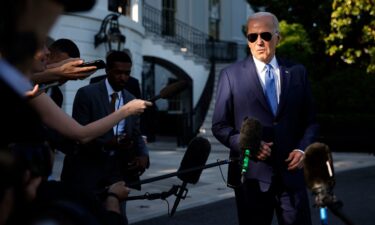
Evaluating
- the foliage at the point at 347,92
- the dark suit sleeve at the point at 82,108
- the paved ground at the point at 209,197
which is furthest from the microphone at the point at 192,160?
the foliage at the point at 347,92

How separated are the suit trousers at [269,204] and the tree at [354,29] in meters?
12.7

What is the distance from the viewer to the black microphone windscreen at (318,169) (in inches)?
86.9

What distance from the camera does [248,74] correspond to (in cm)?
415

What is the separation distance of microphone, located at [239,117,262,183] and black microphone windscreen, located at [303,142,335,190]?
3.95ft

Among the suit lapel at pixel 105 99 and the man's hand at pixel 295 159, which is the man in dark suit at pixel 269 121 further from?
the suit lapel at pixel 105 99

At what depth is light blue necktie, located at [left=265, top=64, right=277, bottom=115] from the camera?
4117 millimetres

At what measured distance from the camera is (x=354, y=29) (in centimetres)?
2000

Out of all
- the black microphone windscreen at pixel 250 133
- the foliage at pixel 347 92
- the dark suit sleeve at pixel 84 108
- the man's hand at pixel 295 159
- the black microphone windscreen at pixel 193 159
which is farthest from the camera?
the foliage at pixel 347 92

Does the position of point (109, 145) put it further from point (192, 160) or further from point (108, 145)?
point (192, 160)

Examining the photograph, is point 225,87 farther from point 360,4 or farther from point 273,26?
point 360,4

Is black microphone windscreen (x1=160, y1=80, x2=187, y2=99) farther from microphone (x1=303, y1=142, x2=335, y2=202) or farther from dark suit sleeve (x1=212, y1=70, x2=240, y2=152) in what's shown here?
dark suit sleeve (x1=212, y1=70, x2=240, y2=152)

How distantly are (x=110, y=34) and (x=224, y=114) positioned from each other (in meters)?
14.9

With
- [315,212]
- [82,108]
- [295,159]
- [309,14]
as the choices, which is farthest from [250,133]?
[309,14]

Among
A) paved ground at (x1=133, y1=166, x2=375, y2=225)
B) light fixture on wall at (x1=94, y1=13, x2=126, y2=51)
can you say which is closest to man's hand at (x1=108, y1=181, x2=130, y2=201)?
paved ground at (x1=133, y1=166, x2=375, y2=225)
